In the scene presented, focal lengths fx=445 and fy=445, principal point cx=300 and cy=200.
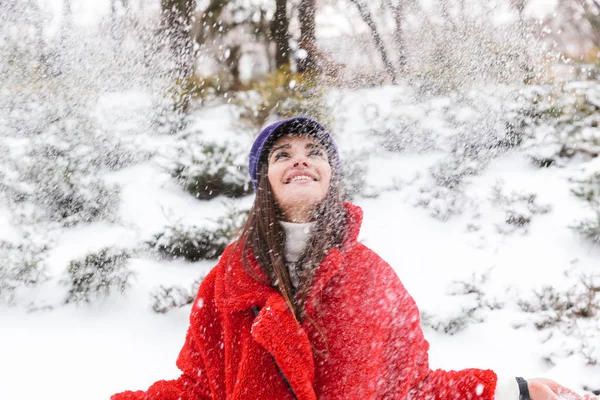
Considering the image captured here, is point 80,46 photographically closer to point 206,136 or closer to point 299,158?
point 206,136

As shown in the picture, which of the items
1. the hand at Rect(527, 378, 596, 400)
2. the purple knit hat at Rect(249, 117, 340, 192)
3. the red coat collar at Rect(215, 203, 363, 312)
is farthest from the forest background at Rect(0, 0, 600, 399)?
the purple knit hat at Rect(249, 117, 340, 192)

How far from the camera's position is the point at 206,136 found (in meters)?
4.45

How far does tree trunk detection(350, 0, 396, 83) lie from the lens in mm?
5934

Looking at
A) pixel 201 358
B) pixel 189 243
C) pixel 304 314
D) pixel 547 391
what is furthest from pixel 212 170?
pixel 547 391

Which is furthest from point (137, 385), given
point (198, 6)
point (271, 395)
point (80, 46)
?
point (80, 46)

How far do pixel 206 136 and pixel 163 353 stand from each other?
8.41 ft

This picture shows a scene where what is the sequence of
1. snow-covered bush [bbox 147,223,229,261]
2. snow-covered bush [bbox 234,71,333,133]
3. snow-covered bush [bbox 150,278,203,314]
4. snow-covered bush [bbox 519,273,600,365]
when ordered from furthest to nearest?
snow-covered bush [bbox 234,71,333,133]
snow-covered bush [bbox 147,223,229,261]
snow-covered bush [bbox 150,278,203,314]
snow-covered bush [bbox 519,273,600,365]

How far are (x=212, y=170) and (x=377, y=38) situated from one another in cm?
341

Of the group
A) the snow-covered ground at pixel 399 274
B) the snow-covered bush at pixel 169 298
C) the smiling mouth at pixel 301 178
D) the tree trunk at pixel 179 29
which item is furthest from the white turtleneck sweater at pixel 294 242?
the tree trunk at pixel 179 29

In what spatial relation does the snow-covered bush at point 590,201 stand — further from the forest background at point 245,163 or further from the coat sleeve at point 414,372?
the coat sleeve at point 414,372

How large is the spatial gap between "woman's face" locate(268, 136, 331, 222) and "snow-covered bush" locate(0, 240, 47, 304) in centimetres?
225

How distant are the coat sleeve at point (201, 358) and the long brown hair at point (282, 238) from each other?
6.1 inches

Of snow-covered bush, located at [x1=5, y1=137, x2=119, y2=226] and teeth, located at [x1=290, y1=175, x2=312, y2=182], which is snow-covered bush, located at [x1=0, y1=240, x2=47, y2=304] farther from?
teeth, located at [x1=290, y1=175, x2=312, y2=182]

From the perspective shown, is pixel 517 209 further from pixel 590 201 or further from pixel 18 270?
pixel 18 270
